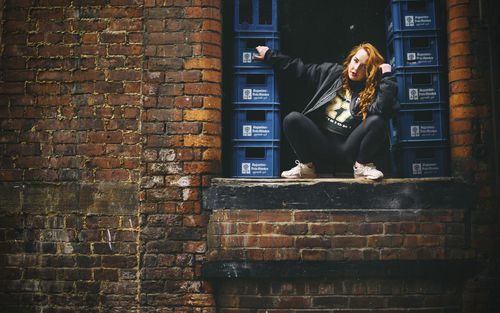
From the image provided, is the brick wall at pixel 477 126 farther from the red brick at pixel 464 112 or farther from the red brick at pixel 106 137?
the red brick at pixel 106 137

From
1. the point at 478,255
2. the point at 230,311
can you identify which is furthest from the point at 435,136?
the point at 230,311

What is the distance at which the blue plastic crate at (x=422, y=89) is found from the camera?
3084 mm

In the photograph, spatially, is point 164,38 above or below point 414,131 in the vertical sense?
above

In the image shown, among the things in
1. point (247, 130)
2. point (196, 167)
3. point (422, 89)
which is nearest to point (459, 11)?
point (422, 89)

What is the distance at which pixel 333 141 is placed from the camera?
3.17 meters

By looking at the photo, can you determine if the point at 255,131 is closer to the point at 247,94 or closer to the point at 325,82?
the point at 247,94

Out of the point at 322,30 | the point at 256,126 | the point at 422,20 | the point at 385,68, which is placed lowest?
the point at 256,126

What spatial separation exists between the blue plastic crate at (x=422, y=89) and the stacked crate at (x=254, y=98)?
1.22m

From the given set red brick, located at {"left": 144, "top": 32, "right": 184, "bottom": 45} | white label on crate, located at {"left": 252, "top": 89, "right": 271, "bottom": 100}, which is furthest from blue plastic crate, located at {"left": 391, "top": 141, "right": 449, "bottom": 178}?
red brick, located at {"left": 144, "top": 32, "right": 184, "bottom": 45}

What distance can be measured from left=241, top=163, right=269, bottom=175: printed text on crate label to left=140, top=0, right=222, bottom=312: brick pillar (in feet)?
0.82

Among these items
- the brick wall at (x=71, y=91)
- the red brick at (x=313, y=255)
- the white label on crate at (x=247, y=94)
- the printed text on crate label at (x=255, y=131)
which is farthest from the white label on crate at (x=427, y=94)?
the brick wall at (x=71, y=91)

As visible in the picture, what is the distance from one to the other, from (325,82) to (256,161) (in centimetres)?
106

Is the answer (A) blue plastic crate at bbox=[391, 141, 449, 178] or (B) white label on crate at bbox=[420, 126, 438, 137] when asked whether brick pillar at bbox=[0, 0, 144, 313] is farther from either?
(B) white label on crate at bbox=[420, 126, 438, 137]

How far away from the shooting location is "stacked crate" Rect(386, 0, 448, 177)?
3.05 meters
